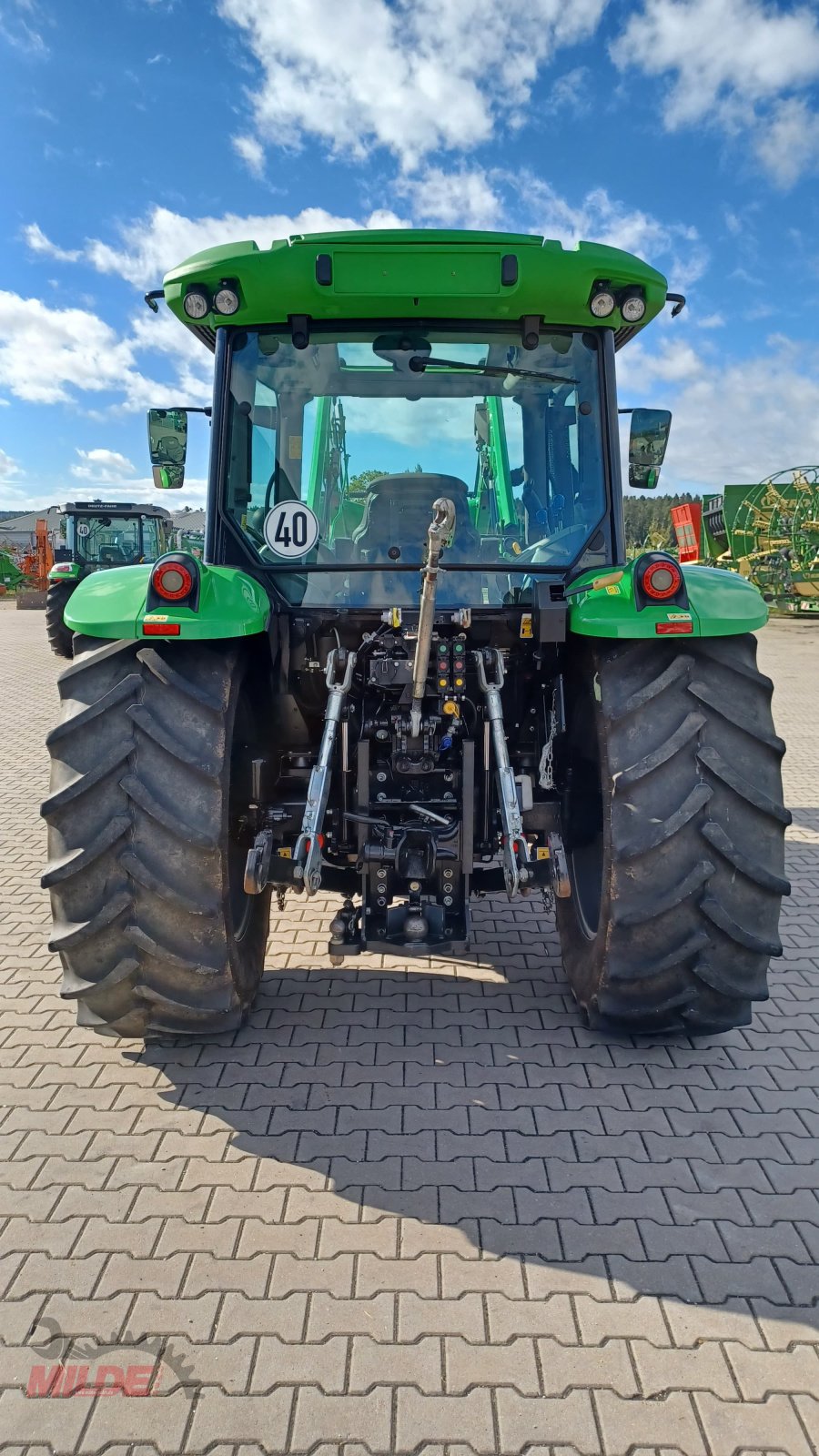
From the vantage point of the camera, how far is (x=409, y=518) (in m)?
3.41

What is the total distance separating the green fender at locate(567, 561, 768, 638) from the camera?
2.88 meters

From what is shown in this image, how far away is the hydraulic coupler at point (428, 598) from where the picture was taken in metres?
2.57

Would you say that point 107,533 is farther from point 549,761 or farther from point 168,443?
point 549,761

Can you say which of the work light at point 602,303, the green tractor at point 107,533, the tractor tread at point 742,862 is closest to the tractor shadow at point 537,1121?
the tractor tread at point 742,862

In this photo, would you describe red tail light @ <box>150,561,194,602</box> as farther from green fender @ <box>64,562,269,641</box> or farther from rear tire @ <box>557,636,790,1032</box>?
rear tire @ <box>557,636,790,1032</box>

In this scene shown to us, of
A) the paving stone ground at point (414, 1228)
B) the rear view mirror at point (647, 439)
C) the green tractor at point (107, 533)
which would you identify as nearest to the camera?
the paving stone ground at point (414, 1228)

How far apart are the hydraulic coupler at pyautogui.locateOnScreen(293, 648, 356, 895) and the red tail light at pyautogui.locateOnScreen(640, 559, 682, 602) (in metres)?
0.98

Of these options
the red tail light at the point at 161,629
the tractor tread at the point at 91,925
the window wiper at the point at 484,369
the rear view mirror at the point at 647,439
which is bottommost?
the tractor tread at the point at 91,925

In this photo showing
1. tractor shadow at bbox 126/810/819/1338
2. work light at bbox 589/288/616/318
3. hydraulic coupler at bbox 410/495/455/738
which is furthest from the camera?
work light at bbox 589/288/616/318

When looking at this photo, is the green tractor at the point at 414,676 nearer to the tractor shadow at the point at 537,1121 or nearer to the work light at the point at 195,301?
the work light at the point at 195,301

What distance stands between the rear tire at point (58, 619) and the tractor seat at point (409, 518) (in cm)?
1066

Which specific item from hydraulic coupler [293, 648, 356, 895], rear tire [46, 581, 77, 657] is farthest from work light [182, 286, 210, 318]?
rear tire [46, 581, 77, 657]

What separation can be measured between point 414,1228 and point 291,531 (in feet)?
7.42

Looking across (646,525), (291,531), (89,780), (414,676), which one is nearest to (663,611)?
(414,676)
